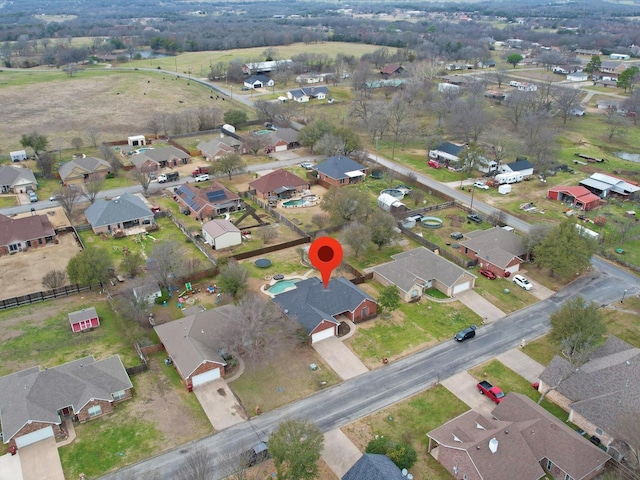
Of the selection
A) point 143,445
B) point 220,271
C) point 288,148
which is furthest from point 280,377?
point 288,148

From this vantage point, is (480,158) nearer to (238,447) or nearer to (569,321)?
(569,321)

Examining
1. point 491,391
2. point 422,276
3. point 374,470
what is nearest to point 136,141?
point 422,276

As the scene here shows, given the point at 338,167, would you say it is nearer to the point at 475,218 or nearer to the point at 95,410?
the point at 475,218

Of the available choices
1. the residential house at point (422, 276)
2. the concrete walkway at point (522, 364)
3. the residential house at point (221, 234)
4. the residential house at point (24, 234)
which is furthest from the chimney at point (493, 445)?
the residential house at point (24, 234)

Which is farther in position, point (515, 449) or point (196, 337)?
point (196, 337)

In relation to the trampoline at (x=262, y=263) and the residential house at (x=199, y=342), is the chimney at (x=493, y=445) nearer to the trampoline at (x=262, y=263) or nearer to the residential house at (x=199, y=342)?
the residential house at (x=199, y=342)

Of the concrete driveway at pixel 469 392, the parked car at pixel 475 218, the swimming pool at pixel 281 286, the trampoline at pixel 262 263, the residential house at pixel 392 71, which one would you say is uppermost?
the concrete driveway at pixel 469 392

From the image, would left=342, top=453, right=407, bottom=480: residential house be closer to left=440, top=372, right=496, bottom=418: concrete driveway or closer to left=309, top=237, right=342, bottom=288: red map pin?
left=440, top=372, right=496, bottom=418: concrete driveway

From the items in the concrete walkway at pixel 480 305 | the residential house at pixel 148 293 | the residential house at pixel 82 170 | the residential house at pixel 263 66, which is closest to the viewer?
the residential house at pixel 148 293
